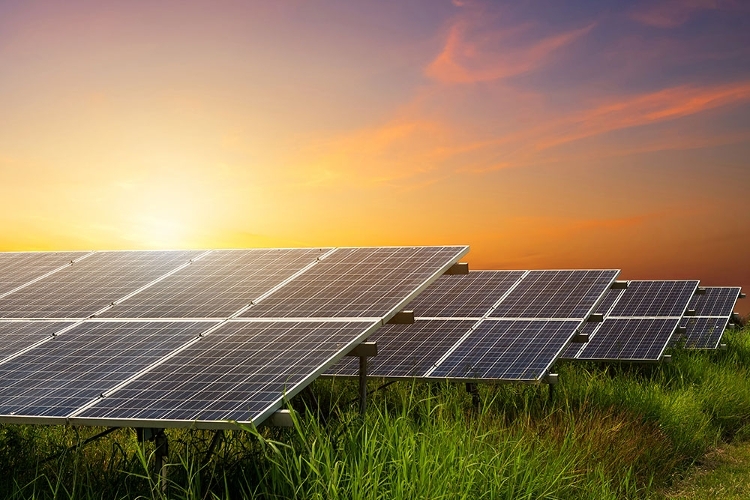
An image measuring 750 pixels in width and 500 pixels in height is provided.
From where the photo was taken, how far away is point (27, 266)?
14.9 meters

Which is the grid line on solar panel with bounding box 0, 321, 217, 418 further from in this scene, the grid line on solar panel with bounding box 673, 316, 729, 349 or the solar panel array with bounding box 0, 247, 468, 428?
the grid line on solar panel with bounding box 673, 316, 729, 349

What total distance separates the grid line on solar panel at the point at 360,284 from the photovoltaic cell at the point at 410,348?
2.07m

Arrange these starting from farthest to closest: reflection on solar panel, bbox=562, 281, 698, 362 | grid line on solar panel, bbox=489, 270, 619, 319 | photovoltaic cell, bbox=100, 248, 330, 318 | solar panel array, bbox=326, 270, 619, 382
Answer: reflection on solar panel, bbox=562, 281, 698, 362, grid line on solar panel, bbox=489, 270, 619, 319, solar panel array, bbox=326, 270, 619, 382, photovoltaic cell, bbox=100, 248, 330, 318

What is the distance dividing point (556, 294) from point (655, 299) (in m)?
9.05

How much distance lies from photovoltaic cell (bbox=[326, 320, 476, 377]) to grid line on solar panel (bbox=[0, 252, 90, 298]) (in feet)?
16.3

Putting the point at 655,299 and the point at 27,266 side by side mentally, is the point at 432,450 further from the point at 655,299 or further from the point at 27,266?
the point at 655,299

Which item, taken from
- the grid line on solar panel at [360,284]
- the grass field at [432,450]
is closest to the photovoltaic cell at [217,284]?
the grid line on solar panel at [360,284]

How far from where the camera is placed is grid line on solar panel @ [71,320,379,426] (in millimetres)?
7340

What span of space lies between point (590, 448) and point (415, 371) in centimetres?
337

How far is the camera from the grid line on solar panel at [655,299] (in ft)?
78.3

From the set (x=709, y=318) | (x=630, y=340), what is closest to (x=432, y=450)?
(x=630, y=340)

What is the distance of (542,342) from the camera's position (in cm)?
1448

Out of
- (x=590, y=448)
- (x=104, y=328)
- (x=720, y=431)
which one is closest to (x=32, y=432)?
(x=104, y=328)

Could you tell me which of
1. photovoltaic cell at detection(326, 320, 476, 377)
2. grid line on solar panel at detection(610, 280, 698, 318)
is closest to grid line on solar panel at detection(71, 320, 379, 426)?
photovoltaic cell at detection(326, 320, 476, 377)
